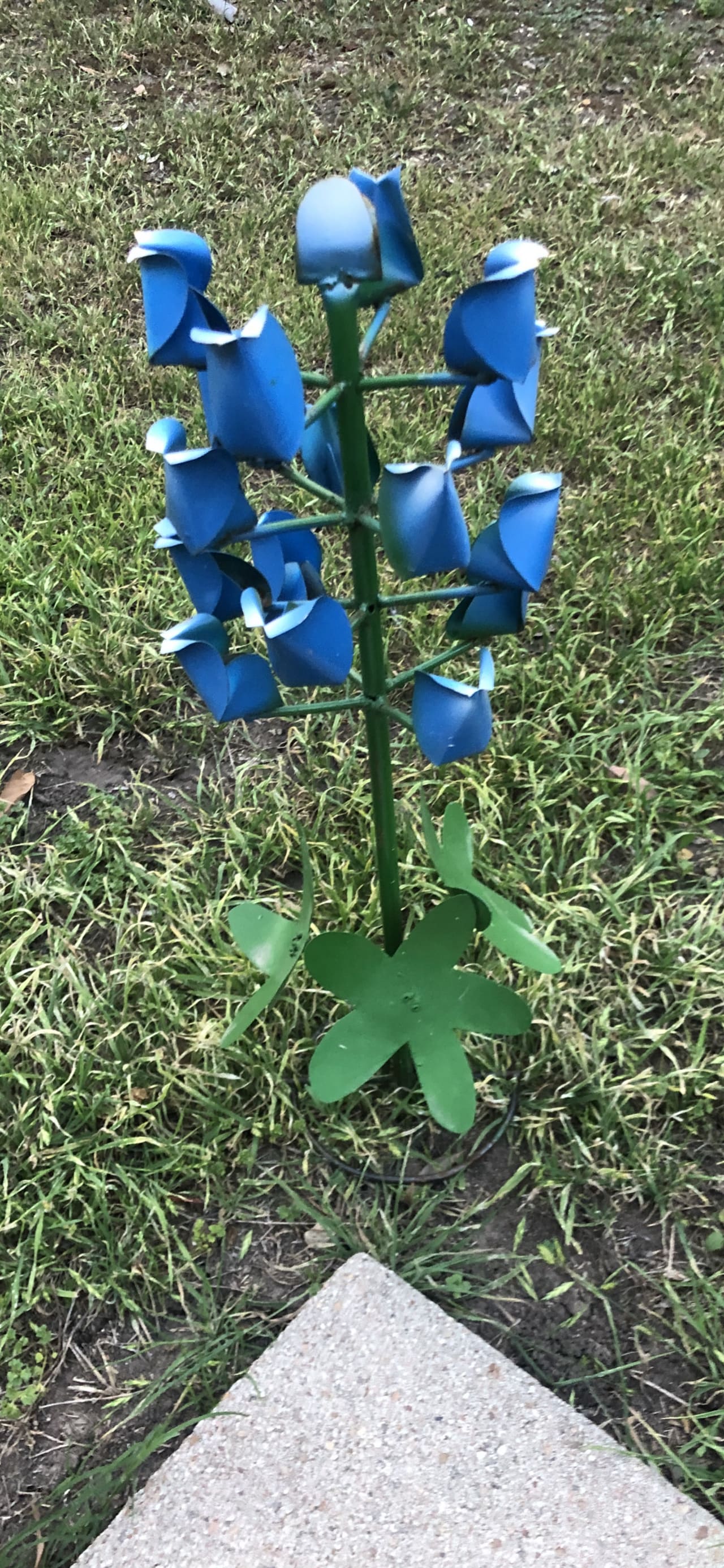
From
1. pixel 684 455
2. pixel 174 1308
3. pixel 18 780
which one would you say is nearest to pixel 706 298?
pixel 684 455

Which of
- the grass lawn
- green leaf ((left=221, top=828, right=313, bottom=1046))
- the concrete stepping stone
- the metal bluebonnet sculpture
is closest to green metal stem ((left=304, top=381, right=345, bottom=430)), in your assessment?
the metal bluebonnet sculpture

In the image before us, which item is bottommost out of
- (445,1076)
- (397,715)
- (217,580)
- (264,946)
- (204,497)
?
(445,1076)

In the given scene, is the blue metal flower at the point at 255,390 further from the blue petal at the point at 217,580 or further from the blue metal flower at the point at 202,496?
the blue petal at the point at 217,580

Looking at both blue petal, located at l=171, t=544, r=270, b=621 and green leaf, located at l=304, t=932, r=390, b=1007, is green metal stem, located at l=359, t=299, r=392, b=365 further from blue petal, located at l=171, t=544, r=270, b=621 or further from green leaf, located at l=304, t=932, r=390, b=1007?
green leaf, located at l=304, t=932, r=390, b=1007

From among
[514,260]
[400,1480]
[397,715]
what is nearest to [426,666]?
[397,715]

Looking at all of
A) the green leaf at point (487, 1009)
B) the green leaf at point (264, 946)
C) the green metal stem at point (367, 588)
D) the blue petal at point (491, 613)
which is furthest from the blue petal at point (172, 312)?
the green leaf at point (487, 1009)

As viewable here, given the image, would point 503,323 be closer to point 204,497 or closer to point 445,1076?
point 204,497

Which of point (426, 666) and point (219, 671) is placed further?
point (426, 666)
